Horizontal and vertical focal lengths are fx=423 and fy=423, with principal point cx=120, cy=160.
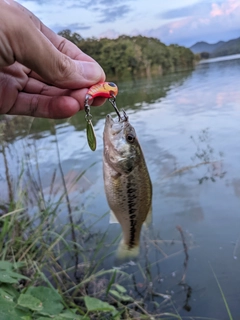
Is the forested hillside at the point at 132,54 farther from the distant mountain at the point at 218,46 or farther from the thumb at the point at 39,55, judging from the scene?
the thumb at the point at 39,55

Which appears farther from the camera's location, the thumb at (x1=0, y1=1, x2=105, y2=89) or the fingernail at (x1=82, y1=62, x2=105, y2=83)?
the fingernail at (x1=82, y1=62, x2=105, y2=83)

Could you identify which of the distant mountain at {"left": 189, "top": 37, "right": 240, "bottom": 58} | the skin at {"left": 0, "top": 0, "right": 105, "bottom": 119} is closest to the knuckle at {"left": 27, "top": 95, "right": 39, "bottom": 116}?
the skin at {"left": 0, "top": 0, "right": 105, "bottom": 119}

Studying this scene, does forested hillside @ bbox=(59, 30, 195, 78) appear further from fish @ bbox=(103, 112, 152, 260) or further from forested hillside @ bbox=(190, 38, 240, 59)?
fish @ bbox=(103, 112, 152, 260)

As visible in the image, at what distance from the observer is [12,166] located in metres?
5.70

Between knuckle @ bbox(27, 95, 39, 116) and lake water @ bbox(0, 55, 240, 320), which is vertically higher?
knuckle @ bbox(27, 95, 39, 116)

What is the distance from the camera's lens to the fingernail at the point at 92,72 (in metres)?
1.67

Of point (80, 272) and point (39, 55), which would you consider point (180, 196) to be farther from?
point (39, 55)

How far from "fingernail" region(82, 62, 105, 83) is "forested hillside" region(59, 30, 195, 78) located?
4899 mm

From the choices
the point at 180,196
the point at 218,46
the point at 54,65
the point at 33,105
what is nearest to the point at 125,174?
the point at 33,105

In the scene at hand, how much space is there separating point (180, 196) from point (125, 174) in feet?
9.23

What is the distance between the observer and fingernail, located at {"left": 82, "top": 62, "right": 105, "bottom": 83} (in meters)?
1.67

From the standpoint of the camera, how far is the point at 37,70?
1.59 meters

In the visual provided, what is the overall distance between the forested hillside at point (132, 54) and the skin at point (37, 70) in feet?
15.1

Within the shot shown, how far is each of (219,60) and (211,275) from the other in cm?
1892
